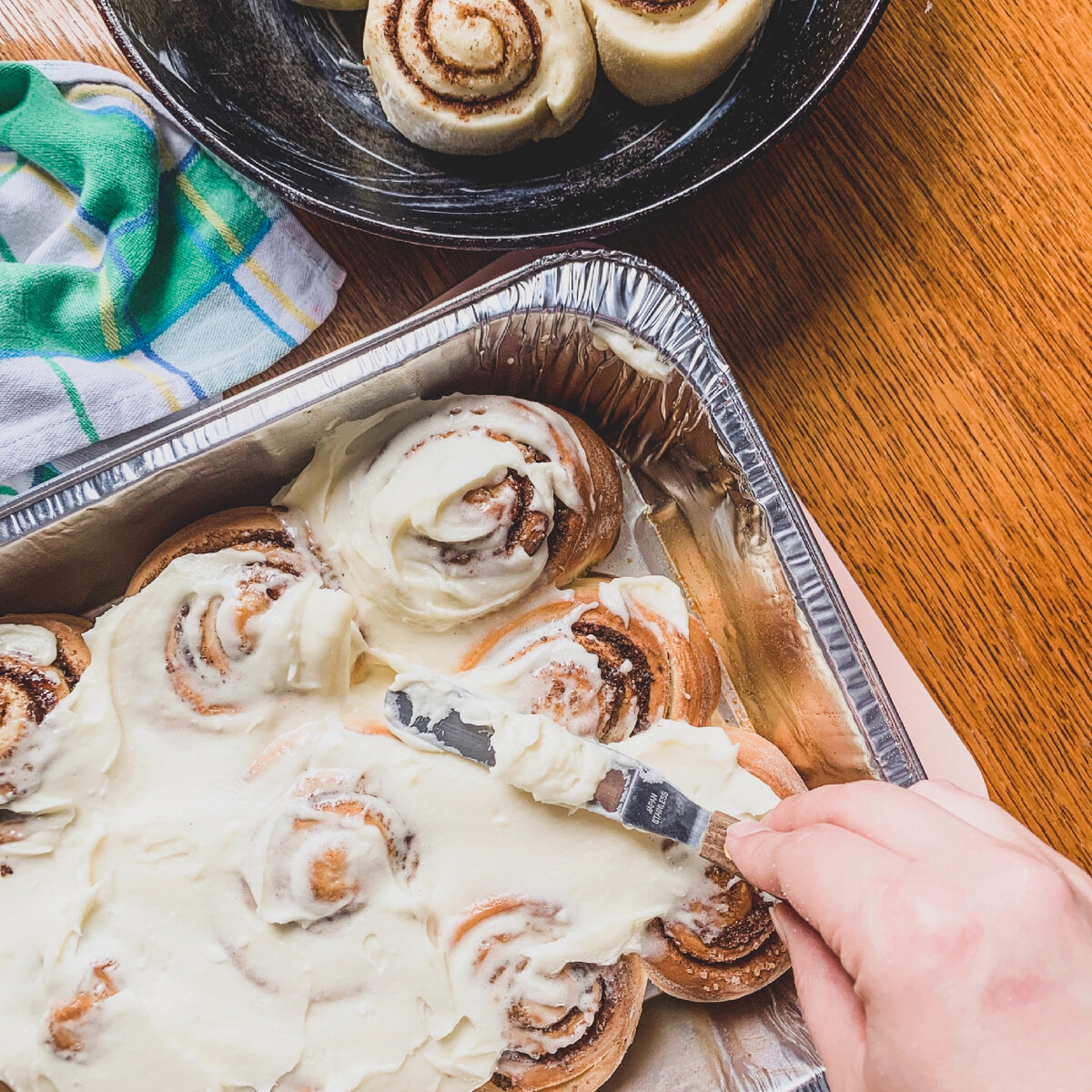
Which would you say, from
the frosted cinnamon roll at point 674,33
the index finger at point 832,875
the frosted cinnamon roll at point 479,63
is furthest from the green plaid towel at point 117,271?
the index finger at point 832,875

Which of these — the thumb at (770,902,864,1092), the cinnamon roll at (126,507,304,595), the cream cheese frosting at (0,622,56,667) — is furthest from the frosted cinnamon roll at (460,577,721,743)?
the cream cheese frosting at (0,622,56,667)

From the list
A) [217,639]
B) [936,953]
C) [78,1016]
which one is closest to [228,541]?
[217,639]

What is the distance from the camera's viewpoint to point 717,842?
1.04 metres

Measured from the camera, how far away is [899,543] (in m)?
1.29

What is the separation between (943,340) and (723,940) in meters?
0.82

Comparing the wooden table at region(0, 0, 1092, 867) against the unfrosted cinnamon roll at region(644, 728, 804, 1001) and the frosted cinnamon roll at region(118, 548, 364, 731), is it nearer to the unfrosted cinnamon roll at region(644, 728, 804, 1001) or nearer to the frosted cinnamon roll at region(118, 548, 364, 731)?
the unfrosted cinnamon roll at region(644, 728, 804, 1001)

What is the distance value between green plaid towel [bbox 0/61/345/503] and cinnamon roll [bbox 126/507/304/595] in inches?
8.3

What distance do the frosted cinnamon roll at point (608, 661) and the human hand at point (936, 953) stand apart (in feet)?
1.18

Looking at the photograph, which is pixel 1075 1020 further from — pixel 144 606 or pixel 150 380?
pixel 150 380

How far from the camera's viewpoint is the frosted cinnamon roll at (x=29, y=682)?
1.06 m

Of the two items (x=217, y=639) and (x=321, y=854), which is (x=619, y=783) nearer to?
(x=321, y=854)

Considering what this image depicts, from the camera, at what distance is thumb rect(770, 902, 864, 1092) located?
30.2 inches

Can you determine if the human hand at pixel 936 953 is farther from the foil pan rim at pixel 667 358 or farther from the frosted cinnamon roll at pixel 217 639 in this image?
the frosted cinnamon roll at pixel 217 639

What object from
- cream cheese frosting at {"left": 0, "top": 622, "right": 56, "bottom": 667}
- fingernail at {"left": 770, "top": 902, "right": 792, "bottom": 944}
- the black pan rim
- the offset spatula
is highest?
the black pan rim
